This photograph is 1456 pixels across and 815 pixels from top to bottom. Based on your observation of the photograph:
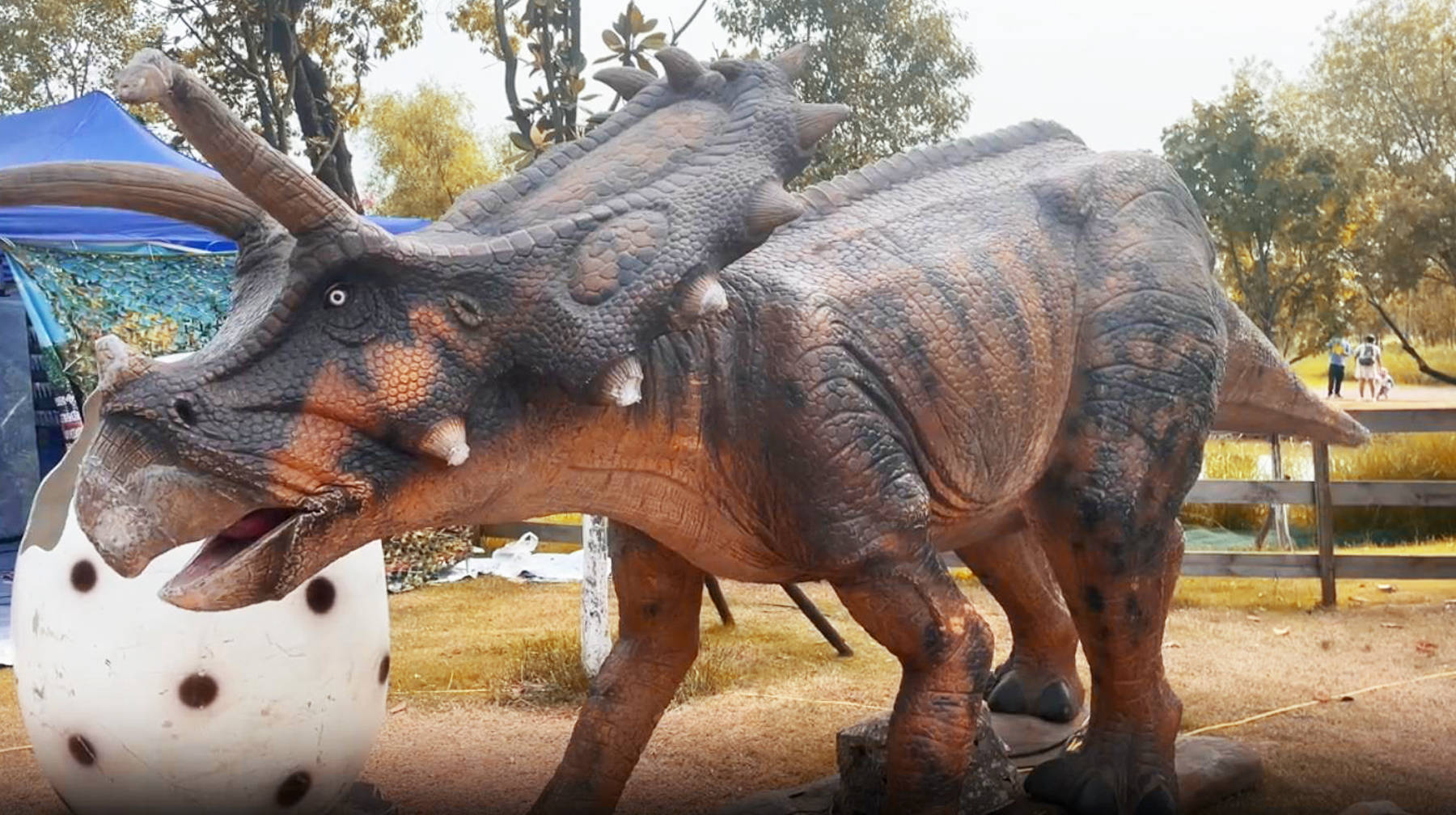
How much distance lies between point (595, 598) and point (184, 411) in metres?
3.48

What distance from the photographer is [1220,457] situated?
9.98 m

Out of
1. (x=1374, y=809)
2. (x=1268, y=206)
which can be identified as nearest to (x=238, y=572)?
(x=1374, y=809)

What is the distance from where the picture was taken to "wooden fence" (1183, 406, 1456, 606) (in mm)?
6621

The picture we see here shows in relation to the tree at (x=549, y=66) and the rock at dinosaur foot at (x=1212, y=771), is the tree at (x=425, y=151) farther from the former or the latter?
the rock at dinosaur foot at (x=1212, y=771)

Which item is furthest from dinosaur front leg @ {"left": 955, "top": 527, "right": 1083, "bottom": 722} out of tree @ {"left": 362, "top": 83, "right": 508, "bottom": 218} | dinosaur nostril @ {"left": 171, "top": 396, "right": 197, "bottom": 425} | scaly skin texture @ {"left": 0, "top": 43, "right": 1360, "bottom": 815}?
tree @ {"left": 362, "top": 83, "right": 508, "bottom": 218}

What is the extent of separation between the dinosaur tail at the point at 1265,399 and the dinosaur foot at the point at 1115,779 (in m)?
0.82

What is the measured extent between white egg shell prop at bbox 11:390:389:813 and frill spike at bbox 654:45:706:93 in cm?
116

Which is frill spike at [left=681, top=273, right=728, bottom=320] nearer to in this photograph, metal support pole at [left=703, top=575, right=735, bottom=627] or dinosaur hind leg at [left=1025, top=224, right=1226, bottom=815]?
dinosaur hind leg at [left=1025, top=224, right=1226, bottom=815]

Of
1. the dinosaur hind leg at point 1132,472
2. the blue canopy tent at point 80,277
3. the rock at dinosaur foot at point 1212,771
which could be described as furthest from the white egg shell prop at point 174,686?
the blue canopy tent at point 80,277

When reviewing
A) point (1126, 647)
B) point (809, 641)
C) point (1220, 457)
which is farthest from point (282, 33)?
point (1126, 647)

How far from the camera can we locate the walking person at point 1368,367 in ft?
37.2

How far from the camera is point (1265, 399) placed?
135 inches

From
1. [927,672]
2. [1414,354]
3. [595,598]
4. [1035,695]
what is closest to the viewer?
[927,672]

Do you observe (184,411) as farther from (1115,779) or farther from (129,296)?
(129,296)
